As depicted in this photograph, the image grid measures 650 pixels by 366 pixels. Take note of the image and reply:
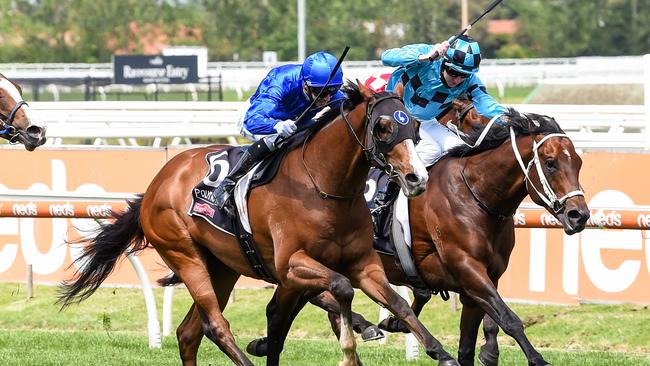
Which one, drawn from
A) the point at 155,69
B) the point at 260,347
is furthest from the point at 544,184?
the point at 155,69

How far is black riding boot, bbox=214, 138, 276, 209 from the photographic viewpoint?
20.2ft

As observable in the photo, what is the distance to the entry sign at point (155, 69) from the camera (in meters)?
24.5

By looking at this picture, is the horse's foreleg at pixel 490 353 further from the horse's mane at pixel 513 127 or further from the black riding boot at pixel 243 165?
the black riding boot at pixel 243 165

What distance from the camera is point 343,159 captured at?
5.75 metres

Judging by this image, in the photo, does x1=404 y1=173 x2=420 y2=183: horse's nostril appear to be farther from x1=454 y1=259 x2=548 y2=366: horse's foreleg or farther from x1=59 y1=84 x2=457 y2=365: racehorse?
x1=454 y1=259 x2=548 y2=366: horse's foreleg

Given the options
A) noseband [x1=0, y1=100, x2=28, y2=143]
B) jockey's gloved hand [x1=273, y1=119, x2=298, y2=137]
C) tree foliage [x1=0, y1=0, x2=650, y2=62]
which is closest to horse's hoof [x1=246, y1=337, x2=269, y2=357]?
jockey's gloved hand [x1=273, y1=119, x2=298, y2=137]

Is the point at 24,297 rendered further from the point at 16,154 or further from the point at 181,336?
the point at 181,336

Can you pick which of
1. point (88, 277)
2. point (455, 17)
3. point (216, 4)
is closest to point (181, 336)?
point (88, 277)

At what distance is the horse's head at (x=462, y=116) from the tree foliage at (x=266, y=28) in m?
40.0

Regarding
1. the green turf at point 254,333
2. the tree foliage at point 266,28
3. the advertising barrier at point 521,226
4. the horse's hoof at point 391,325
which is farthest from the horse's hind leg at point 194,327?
the tree foliage at point 266,28

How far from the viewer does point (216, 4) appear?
5084 centimetres

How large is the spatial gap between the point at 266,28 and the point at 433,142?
43154mm

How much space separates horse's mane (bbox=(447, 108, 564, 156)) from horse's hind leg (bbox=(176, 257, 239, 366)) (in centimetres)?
141

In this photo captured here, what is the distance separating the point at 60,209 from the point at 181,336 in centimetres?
192
